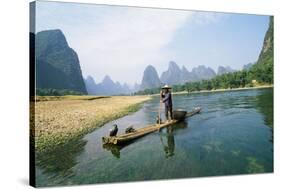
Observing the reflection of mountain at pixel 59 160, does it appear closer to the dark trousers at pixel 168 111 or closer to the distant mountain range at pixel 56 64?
the distant mountain range at pixel 56 64

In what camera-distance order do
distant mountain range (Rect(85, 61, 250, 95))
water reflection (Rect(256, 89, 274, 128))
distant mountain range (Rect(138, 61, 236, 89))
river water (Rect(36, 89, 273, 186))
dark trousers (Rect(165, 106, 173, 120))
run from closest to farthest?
river water (Rect(36, 89, 273, 186)) < distant mountain range (Rect(85, 61, 250, 95)) < distant mountain range (Rect(138, 61, 236, 89)) < dark trousers (Rect(165, 106, 173, 120)) < water reflection (Rect(256, 89, 274, 128))

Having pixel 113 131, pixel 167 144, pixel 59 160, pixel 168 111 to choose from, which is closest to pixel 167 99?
pixel 168 111

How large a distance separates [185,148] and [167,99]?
82 cm

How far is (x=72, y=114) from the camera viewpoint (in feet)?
22.9

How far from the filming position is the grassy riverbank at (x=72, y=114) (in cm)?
665

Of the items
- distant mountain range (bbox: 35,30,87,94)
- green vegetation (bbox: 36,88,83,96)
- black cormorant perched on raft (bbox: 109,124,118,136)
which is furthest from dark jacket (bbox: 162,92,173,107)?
green vegetation (bbox: 36,88,83,96)

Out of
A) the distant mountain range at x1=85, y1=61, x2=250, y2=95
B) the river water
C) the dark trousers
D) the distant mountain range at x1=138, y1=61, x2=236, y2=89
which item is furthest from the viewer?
the dark trousers

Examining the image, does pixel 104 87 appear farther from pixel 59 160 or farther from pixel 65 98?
pixel 59 160

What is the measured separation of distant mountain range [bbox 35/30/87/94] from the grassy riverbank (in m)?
0.19

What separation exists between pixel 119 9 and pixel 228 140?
8.90 ft

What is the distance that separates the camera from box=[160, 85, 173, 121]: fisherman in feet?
25.3

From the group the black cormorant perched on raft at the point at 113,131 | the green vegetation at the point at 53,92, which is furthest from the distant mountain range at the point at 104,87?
the black cormorant perched on raft at the point at 113,131

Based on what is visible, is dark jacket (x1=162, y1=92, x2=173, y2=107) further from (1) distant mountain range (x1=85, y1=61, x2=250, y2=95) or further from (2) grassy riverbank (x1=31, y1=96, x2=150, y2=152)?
(2) grassy riverbank (x1=31, y1=96, x2=150, y2=152)

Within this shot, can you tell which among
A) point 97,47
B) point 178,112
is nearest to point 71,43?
point 97,47
